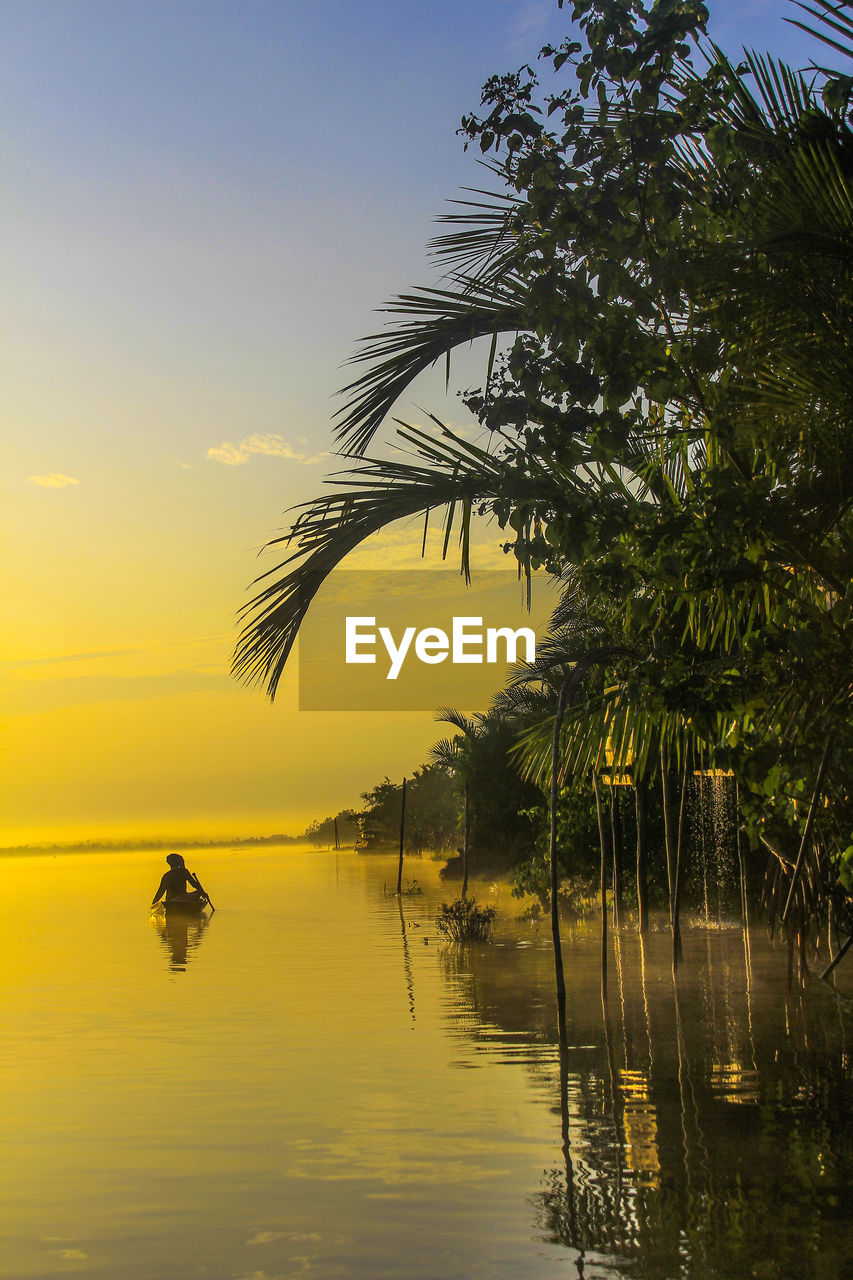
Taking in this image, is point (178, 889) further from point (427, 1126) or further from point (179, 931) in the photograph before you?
point (427, 1126)

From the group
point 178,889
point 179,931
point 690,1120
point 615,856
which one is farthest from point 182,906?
point 690,1120

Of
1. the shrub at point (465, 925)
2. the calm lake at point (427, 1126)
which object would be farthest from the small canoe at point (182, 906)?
the calm lake at point (427, 1126)

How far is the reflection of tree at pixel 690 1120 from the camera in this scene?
500 cm

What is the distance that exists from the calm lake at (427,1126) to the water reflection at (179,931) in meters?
2.87

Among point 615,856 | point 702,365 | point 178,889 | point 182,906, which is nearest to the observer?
point 702,365

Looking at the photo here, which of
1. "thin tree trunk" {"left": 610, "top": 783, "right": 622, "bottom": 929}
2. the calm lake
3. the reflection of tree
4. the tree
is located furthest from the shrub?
the tree

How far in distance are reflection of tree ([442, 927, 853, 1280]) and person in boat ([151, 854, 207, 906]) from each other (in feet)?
40.6

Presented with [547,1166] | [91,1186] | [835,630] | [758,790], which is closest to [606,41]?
[835,630]

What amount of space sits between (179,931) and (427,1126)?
16363 mm

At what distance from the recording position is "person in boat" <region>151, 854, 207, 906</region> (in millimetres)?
24812

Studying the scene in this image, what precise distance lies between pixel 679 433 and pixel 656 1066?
426cm

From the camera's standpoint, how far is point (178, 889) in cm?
2506

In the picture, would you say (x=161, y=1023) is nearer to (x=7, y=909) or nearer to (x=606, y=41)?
(x=606, y=41)

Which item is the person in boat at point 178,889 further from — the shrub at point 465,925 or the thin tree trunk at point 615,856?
the thin tree trunk at point 615,856
